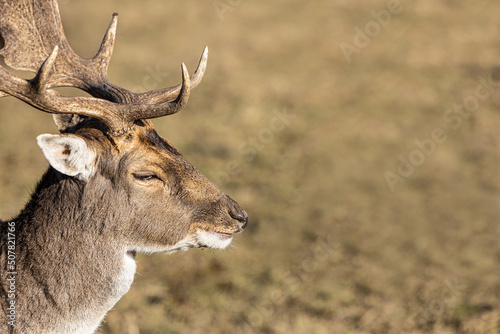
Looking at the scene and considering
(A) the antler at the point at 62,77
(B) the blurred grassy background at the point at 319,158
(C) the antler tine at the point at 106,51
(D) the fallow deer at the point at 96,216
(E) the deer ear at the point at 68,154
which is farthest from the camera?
(B) the blurred grassy background at the point at 319,158

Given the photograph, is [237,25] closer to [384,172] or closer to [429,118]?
[429,118]

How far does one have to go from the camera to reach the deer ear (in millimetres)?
3809

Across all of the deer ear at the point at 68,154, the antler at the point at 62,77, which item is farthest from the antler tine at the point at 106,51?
the deer ear at the point at 68,154

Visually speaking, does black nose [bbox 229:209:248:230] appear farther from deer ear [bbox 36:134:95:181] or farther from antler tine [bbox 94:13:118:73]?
antler tine [bbox 94:13:118:73]

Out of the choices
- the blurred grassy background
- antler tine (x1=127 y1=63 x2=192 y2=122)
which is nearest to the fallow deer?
antler tine (x1=127 y1=63 x2=192 y2=122)

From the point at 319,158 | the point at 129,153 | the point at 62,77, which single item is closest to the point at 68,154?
the point at 129,153

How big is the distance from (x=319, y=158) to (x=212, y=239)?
24.6 feet

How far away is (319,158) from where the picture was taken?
11.8 metres

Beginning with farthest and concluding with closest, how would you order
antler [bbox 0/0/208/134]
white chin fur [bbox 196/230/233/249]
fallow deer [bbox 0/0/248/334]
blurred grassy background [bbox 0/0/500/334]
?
blurred grassy background [bbox 0/0/500/334], white chin fur [bbox 196/230/233/249], fallow deer [bbox 0/0/248/334], antler [bbox 0/0/208/134]

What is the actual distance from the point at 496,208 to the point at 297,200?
3280mm

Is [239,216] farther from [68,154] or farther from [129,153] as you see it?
[68,154]

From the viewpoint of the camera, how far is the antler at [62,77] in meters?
3.95

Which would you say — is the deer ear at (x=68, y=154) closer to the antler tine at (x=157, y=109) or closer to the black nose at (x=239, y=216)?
the antler tine at (x=157, y=109)

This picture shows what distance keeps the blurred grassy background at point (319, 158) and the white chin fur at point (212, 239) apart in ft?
9.54
